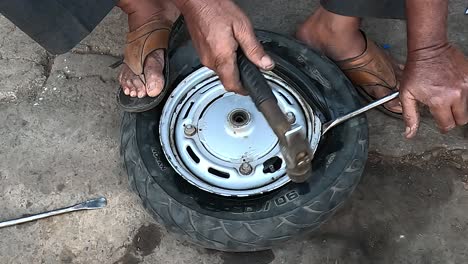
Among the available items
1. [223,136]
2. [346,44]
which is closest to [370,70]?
[346,44]

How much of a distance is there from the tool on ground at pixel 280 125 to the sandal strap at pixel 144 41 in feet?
1.76

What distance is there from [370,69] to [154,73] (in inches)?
28.3

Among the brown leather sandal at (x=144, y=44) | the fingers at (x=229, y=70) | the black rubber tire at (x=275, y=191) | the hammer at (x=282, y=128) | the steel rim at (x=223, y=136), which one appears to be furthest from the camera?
the brown leather sandal at (x=144, y=44)

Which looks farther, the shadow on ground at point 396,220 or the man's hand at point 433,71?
the shadow on ground at point 396,220

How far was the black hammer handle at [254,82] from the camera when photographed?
1.40m

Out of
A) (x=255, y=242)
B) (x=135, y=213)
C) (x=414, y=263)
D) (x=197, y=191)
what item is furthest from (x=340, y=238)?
(x=135, y=213)

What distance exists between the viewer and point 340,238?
1860mm

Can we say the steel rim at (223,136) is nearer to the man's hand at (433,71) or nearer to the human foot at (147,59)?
the human foot at (147,59)

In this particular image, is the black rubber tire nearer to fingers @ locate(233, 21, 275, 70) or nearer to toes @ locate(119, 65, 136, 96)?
toes @ locate(119, 65, 136, 96)

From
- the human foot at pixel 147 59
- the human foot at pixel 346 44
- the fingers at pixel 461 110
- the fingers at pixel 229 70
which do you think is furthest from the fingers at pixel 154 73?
the fingers at pixel 461 110

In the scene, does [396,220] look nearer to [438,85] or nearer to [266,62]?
[438,85]

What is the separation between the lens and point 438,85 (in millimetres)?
1543

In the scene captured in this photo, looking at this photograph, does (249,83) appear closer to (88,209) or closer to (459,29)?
(88,209)

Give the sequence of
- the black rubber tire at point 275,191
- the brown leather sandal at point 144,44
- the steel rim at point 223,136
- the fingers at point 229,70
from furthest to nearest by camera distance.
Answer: the brown leather sandal at point 144,44
the steel rim at point 223,136
the black rubber tire at point 275,191
the fingers at point 229,70
